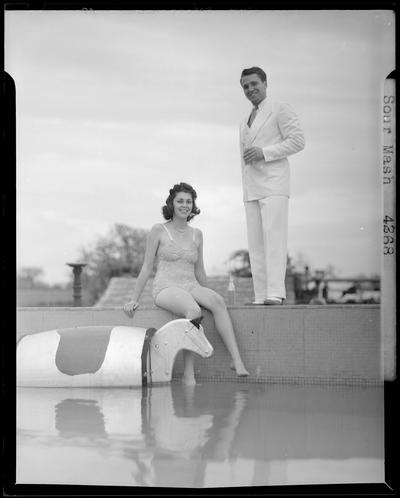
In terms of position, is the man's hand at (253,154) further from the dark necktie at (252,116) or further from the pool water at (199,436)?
the pool water at (199,436)

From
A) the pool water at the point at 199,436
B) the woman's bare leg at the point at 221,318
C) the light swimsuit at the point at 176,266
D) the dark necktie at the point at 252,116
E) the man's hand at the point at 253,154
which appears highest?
the dark necktie at the point at 252,116

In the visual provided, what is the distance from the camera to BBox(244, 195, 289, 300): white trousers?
5.63 m

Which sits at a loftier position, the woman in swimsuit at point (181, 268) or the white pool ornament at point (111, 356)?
the woman in swimsuit at point (181, 268)

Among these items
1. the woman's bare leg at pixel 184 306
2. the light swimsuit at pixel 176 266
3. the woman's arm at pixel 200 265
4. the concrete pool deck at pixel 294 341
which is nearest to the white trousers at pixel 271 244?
the concrete pool deck at pixel 294 341

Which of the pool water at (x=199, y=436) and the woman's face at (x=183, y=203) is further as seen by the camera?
the woman's face at (x=183, y=203)

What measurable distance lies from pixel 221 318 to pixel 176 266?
0.45 meters

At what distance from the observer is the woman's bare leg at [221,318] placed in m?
5.35

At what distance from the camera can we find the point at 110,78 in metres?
5.46

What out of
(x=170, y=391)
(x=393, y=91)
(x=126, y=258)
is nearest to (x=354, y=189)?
(x=393, y=91)

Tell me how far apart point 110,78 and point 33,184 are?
2.82 feet

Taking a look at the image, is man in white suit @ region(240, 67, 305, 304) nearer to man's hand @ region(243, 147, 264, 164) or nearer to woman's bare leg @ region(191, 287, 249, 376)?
man's hand @ region(243, 147, 264, 164)

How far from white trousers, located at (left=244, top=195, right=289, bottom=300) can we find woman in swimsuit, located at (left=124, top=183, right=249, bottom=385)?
395 millimetres

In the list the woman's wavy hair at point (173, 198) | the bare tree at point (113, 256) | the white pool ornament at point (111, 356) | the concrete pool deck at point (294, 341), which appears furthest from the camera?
the bare tree at point (113, 256)

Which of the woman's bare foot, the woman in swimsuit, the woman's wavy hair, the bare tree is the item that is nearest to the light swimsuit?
the woman in swimsuit
